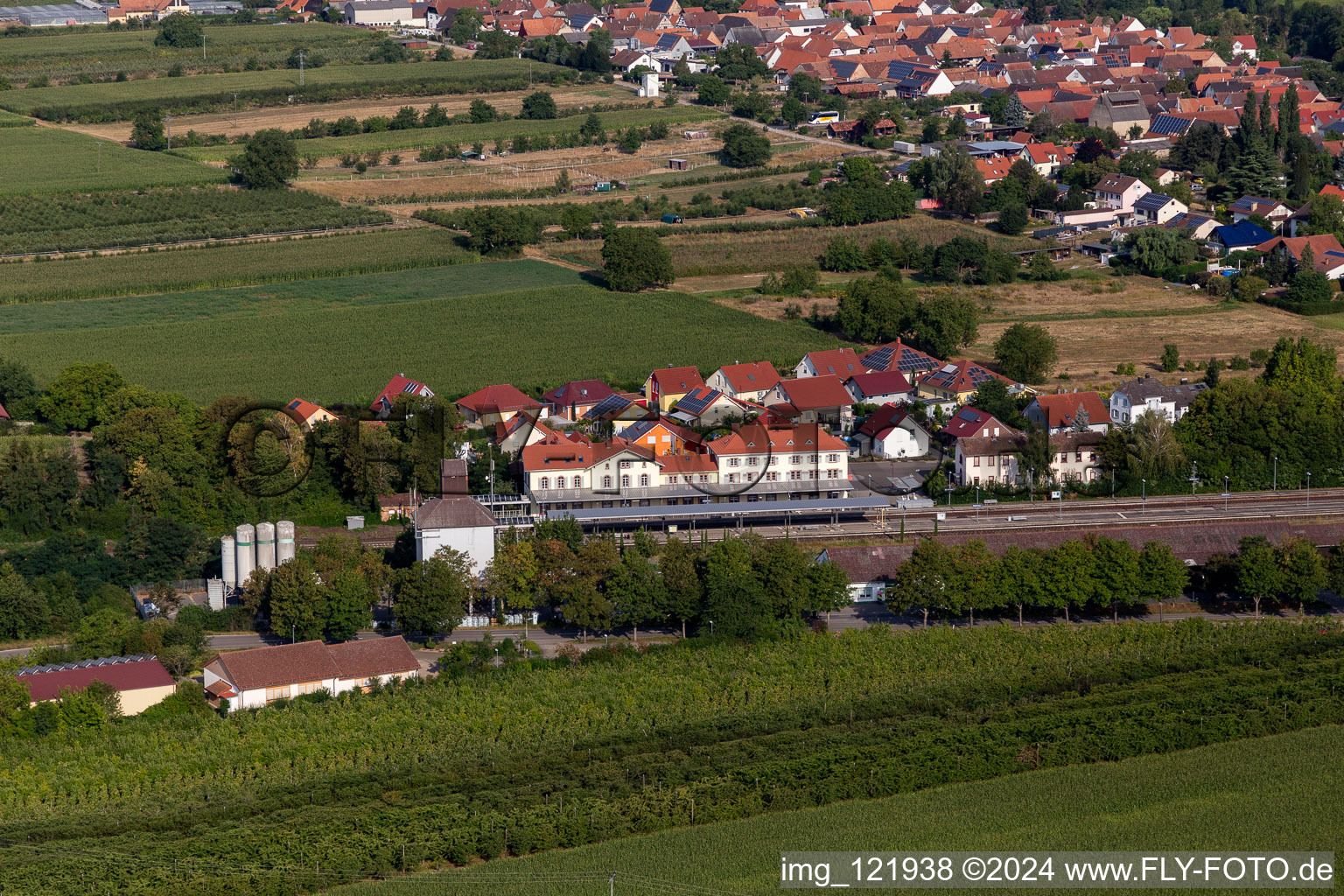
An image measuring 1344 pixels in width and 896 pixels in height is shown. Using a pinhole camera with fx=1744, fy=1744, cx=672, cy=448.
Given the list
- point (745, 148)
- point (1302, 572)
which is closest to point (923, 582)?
point (1302, 572)

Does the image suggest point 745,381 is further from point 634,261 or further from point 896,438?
point 634,261

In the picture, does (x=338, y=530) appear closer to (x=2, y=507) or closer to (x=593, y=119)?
(x=2, y=507)

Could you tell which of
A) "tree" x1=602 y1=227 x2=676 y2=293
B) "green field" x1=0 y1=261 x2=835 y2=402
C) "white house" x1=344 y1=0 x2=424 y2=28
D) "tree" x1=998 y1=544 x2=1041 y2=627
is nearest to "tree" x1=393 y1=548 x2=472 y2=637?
"tree" x1=998 y1=544 x2=1041 y2=627

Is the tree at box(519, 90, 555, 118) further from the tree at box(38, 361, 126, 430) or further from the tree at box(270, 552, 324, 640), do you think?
the tree at box(270, 552, 324, 640)

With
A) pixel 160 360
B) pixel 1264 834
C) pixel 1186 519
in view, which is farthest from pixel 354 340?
pixel 1264 834

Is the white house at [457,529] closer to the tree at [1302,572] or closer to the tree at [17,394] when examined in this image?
the tree at [17,394]
